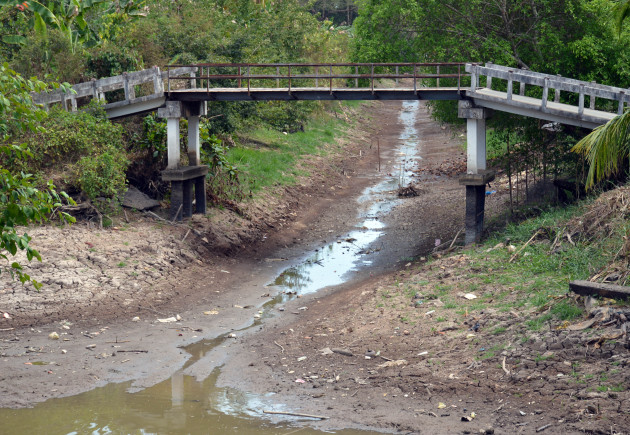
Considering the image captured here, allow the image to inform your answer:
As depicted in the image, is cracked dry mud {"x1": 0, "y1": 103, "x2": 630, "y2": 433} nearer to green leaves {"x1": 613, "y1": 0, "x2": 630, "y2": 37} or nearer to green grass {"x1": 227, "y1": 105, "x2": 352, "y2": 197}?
green grass {"x1": 227, "y1": 105, "x2": 352, "y2": 197}

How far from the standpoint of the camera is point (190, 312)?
15398 mm

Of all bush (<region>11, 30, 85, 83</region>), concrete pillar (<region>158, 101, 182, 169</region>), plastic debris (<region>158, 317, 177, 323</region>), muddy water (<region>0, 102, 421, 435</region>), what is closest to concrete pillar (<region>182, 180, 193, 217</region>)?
concrete pillar (<region>158, 101, 182, 169</region>)

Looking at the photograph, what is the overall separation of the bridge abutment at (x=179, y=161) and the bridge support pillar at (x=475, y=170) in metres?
7.44

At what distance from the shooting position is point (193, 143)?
69.4 ft

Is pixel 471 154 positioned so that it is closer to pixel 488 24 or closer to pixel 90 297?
pixel 488 24

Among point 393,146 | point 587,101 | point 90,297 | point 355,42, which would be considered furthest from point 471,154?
point 393,146

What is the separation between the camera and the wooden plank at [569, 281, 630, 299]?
1122 centimetres

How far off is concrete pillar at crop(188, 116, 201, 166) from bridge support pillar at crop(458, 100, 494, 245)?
24.7 feet

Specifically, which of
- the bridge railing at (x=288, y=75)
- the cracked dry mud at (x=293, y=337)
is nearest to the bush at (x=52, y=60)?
the bridge railing at (x=288, y=75)

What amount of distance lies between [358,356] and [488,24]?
45.6 feet

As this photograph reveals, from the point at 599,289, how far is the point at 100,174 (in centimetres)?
1241

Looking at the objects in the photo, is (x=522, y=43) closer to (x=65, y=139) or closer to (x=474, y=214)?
(x=474, y=214)

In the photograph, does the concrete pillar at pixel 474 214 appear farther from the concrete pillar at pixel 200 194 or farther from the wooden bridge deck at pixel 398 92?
the concrete pillar at pixel 200 194

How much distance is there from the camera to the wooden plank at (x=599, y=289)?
11.2 meters
